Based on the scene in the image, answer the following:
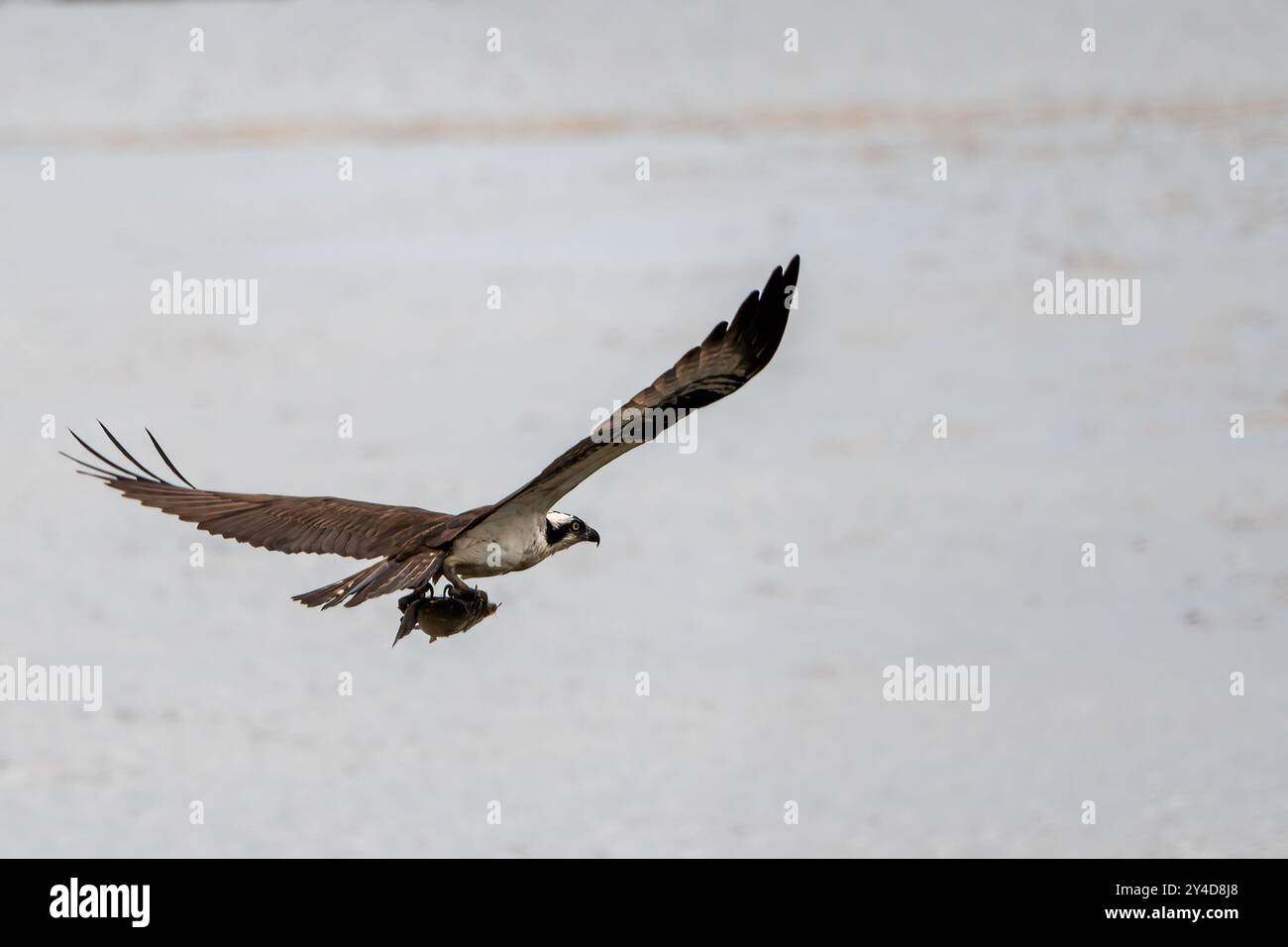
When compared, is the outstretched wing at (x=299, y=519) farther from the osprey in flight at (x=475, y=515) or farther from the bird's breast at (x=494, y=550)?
the bird's breast at (x=494, y=550)

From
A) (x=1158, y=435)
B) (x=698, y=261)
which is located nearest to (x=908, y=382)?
(x=1158, y=435)

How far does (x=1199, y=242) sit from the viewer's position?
2692 centimetres

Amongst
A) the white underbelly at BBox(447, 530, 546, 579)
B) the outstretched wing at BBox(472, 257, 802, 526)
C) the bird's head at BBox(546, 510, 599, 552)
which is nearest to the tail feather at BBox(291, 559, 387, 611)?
the white underbelly at BBox(447, 530, 546, 579)

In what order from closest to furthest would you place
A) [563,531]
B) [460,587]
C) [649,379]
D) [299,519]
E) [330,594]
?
[330,594]
[460,587]
[563,531]
[299,519]
[649,379]

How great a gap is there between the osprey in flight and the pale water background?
4789mm

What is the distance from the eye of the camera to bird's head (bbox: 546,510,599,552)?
9734 mm

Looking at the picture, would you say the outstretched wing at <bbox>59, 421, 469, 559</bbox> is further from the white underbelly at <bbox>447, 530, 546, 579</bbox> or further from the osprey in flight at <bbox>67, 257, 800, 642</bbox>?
the white underbelly at <bbox>447, 530, 546, 579</bbox>

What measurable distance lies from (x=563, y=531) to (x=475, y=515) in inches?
20.1

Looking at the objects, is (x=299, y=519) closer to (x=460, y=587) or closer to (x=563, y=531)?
(x=460, y=587)

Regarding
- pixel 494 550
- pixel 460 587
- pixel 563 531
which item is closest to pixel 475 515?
pixel 494 550

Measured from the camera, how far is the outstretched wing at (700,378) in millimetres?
8430

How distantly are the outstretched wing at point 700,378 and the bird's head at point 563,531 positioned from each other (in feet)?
2.95

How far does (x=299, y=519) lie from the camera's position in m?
10.2

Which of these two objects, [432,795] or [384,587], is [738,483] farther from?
[384,587]
